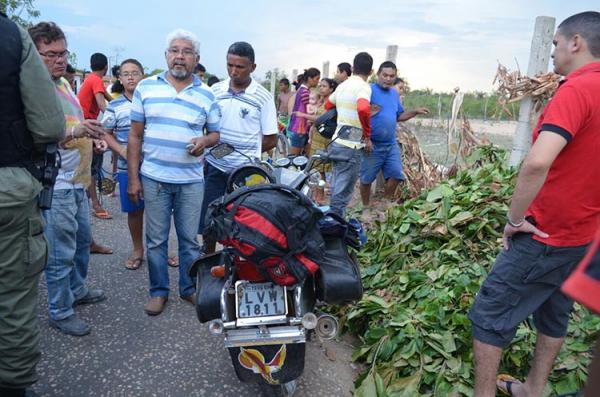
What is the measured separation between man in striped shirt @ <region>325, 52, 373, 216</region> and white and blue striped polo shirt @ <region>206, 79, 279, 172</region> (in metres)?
1.63

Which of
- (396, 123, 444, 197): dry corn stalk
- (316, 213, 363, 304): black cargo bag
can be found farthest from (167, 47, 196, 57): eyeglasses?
(396, 123, 444, 197): dry corn stalk

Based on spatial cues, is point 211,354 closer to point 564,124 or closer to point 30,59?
point 30,59

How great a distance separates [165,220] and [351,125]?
9.34 feet

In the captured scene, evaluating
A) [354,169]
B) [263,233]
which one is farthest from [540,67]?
[263,233]

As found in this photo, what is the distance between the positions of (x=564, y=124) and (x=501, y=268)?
2.68ft

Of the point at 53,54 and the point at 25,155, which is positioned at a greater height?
the point at 53,54

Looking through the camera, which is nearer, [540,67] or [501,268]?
[501,268]

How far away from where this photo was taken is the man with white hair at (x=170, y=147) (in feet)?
10.8

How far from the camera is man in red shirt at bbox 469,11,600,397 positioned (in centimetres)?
211

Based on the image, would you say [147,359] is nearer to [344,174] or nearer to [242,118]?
[242,118]

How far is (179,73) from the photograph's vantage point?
10.8 ft

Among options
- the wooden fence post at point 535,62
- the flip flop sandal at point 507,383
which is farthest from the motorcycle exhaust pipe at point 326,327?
the wooden fence post at point 535,62

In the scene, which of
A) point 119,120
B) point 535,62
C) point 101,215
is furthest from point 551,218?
point 101,215

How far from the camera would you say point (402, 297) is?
3.49 m
